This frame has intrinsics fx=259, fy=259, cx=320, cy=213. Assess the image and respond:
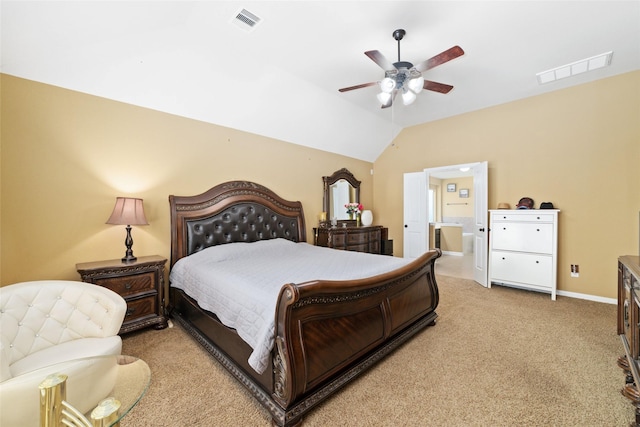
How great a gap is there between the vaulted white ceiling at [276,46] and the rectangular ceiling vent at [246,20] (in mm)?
35

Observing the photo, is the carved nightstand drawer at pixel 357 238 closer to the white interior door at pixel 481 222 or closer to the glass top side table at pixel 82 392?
the white interior door at pixel 481 222

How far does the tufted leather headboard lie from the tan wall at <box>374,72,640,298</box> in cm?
318

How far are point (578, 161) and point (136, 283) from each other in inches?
229

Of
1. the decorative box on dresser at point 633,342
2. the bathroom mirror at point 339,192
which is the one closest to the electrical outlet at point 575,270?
the decorative box on dresser at point 633,342

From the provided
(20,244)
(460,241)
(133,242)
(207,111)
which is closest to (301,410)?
(133,242)

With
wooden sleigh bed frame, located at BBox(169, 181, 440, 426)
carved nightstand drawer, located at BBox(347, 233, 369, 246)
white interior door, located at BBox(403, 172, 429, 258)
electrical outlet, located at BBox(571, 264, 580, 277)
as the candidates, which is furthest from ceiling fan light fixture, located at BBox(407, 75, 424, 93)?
electrical outlet, located at BBox(571, 264, 580, 277)

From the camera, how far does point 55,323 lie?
1.73 meters

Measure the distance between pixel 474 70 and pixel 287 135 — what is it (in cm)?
273

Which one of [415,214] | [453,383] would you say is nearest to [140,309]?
[453,383]

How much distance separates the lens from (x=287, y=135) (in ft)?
14.0

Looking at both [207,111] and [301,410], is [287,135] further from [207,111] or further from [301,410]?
[301,410]

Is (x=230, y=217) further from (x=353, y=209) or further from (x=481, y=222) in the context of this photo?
(x=481, y=222)

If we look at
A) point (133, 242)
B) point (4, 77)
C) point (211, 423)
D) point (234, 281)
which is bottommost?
point (211, 423)

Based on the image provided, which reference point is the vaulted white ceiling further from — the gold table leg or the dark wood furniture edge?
the gold table leg
